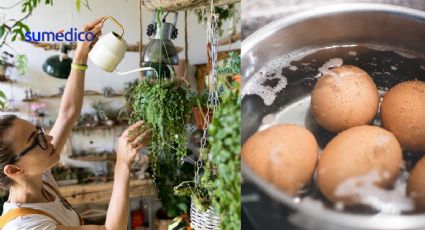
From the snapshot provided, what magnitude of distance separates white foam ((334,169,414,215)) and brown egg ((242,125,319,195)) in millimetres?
101

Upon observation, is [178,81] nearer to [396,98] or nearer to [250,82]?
[250,82]

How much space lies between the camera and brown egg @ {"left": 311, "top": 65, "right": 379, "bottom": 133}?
1020 millimetres

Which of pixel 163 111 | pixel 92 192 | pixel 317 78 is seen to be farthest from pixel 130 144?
pixel 92 192

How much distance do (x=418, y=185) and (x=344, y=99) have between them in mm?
292

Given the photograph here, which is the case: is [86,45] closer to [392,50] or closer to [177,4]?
[177,4]

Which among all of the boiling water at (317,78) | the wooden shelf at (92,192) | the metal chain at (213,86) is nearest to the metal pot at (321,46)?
the boiling water at (317,78)

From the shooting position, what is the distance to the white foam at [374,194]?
100 centimetres

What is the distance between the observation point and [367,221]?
3.34 feet

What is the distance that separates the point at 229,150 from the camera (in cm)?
109

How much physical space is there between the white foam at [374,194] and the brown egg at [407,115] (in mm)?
120

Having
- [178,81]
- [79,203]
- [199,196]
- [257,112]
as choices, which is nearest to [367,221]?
[257,112]

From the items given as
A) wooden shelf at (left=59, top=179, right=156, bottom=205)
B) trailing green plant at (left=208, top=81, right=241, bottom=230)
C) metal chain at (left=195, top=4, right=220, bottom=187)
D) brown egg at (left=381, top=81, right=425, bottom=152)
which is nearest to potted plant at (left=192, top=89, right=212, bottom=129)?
metal chain at (left=195, top=4, right=220, bottom=187)

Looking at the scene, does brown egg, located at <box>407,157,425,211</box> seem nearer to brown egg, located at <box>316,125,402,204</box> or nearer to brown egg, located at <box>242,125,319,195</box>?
brown egg, located at <box>316,125,402,204</box>

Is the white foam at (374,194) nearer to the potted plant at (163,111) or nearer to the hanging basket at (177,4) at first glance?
the potted plant at (163,111)
